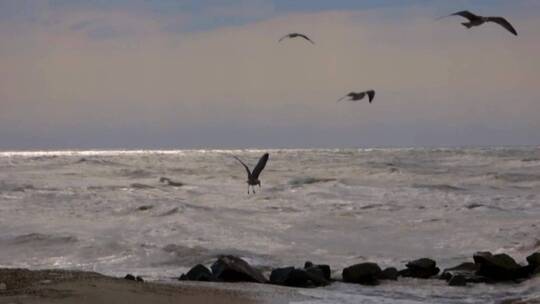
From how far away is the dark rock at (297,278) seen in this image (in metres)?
11.2

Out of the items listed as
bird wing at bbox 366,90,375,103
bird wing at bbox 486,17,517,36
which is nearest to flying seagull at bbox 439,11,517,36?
bird wing at bbox 486,17,517,36

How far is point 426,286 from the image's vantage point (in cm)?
1145

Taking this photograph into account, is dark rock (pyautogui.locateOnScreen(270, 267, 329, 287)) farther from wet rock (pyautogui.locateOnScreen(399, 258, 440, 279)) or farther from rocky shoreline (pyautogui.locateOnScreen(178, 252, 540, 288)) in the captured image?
wet rock (pyautogui.locateOnScreen(399, 258, 440, 279))

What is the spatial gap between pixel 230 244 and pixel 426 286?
19.7 feet

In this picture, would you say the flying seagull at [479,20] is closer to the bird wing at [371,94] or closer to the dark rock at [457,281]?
the bird wing at [371,94]

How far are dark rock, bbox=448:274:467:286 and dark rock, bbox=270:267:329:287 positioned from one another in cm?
178

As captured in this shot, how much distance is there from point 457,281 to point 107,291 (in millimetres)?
5238

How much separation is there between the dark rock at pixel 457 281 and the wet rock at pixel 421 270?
0.66 meters

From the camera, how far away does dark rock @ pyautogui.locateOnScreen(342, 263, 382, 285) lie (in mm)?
11664

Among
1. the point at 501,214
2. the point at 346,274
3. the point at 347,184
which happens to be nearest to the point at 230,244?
the point at 346,274

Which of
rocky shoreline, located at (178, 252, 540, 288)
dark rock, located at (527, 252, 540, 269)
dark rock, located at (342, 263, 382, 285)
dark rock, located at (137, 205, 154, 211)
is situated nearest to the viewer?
rocky shoreline, located at (178, 252, 540, 288)

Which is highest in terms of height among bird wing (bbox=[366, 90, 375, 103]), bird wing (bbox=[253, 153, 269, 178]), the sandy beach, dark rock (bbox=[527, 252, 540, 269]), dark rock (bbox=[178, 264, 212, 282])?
bird wing (bbox=[366, 90, 375, 103])

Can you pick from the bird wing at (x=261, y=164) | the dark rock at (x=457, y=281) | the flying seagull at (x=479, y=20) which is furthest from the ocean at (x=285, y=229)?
the flying seagull at (x=479, y=20)

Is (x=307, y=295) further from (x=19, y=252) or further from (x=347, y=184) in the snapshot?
(x=347, y=184)
